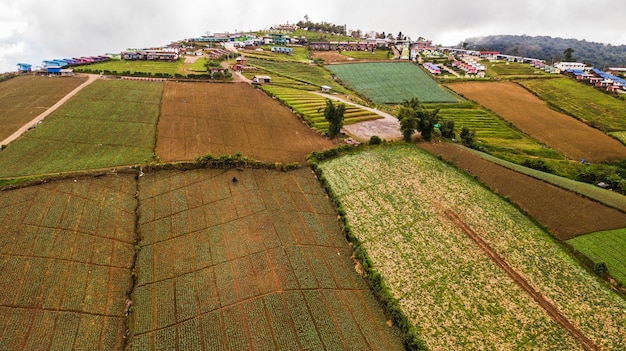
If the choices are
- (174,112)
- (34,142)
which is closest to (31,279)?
(34,142)

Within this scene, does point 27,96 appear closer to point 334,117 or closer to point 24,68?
point 24,68

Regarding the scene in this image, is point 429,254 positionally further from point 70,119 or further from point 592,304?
point 70,119

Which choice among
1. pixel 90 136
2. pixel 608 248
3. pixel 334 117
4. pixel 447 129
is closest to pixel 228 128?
pixel 334 117

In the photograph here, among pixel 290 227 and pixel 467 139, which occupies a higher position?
pixel 467 139

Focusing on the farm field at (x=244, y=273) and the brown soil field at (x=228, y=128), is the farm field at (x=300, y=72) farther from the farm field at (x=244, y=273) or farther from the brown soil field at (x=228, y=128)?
the farm field at (x=244, y=273)

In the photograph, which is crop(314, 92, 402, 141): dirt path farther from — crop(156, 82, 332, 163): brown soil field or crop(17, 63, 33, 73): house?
crop(17, 63, 33, 73): house

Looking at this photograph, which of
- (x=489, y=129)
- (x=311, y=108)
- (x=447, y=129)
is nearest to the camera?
(x=447, y=129)

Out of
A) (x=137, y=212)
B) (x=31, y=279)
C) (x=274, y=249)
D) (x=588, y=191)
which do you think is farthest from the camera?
(x=588, y=191)

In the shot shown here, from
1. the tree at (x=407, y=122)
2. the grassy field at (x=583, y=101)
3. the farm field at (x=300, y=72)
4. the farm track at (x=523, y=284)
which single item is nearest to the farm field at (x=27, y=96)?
the farm field at (x=300, y=72)
